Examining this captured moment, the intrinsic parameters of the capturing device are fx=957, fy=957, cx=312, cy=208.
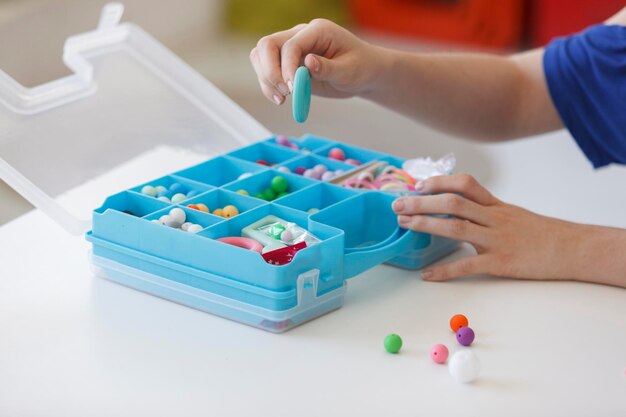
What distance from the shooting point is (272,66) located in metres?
0.96

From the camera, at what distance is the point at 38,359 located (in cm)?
82

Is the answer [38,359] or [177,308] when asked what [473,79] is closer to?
[177,308]

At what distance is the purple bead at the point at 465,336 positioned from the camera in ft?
2.76

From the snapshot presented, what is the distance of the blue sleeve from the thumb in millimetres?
399

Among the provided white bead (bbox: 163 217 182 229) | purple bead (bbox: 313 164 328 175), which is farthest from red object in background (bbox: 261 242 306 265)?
purple bead (bbox: 313 164 328 175)

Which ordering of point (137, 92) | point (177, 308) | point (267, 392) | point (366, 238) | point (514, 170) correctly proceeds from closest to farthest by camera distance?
1. point (267, 392)
2. point (177, 308)
3. point (366, 238)
4. point (137, 92)
5. point (514, 170)

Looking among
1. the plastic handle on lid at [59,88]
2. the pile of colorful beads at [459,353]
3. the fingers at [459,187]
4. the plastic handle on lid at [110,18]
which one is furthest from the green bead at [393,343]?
the plastic handle on lid at [110,18]

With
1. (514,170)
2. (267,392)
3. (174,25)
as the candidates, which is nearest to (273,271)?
(267,392)

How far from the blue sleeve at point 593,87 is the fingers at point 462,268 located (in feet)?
1.26

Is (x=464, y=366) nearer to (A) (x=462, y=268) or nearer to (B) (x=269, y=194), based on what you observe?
(A) (x=462, y=268)

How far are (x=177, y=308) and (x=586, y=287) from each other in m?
0.41

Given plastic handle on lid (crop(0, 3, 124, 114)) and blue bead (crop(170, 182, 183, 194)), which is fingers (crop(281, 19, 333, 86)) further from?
plastic handle on lid (crop(0, 3, 124, 114))

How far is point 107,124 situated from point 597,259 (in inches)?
23.5

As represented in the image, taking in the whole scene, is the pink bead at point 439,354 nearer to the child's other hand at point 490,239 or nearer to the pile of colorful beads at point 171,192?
the child's other hand at point 490,239
